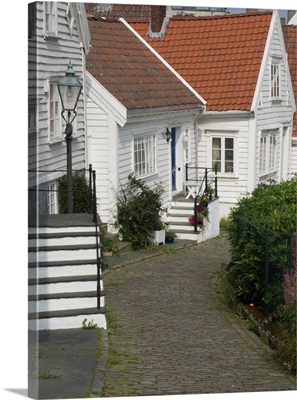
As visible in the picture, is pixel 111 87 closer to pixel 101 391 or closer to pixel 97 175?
pixel 97 175

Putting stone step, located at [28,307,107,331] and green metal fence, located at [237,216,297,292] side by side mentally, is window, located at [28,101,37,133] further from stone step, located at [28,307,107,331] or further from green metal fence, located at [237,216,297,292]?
green metal fence, located at [237,216,297,292]

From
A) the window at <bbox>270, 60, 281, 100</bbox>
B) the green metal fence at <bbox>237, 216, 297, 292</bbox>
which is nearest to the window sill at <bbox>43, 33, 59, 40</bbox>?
the window at <bbox>270, 60, 281, 100</bbox>

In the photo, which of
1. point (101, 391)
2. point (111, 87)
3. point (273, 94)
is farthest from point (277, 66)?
point (101, 391)

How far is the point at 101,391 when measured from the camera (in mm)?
7781

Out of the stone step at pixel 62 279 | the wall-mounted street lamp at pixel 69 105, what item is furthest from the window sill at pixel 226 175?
the wall-mounted street lamp at pixel 69 105

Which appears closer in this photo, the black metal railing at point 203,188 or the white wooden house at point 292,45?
the white wooden house at point 292,45

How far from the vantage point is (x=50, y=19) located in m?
8.27

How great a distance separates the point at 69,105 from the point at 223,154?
2331mm

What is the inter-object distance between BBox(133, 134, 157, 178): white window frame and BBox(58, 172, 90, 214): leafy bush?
4.08 ft

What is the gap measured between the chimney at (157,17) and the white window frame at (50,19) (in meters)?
1.96

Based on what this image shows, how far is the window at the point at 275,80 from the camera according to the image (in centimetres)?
1026

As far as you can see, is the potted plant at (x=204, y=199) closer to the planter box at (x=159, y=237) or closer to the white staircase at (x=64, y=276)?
the planter box at (x=159, y=237)

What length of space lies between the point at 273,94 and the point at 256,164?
792 millimetres

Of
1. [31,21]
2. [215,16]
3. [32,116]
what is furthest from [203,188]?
[31,21]
